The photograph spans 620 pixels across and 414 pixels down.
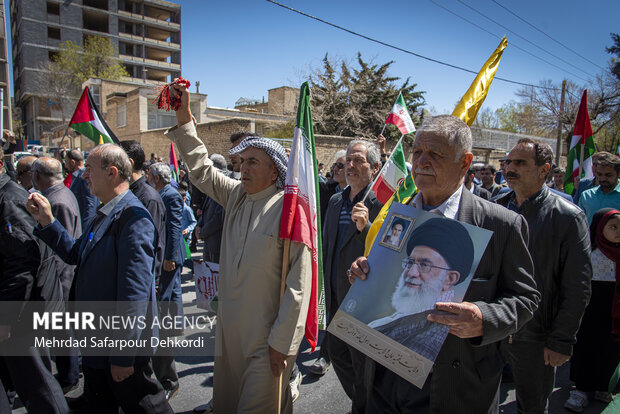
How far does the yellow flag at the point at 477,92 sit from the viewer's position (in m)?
2.77

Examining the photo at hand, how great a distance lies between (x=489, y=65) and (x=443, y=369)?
2196 millimetres

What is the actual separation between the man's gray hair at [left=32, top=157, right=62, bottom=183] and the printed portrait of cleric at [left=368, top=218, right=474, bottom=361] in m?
3.78

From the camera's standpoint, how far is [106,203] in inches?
110

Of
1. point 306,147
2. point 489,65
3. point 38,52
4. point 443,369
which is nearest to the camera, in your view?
point 443,369

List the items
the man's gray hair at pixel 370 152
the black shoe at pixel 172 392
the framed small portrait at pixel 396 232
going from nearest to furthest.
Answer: the framed small portrait at pixel 396 232 → the black shoe at pixel 172 392 → the man's gray hair at pixel 370 152

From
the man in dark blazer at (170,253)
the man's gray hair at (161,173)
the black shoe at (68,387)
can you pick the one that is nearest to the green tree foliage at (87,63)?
the man's gray hair at (161,173)

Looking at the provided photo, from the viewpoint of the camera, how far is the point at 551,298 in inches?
107

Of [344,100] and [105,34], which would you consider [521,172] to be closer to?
[344,100]

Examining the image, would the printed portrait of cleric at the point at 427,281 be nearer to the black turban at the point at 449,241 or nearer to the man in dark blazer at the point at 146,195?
the black turban at the point at 449,241

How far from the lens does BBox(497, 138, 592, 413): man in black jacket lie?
257 centimetres

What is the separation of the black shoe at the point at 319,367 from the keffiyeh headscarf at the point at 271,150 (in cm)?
225

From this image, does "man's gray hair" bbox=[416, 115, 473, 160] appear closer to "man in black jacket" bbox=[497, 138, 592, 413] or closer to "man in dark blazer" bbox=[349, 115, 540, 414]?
"man in dark blazer" bbox=[349, 115, 540, 414]

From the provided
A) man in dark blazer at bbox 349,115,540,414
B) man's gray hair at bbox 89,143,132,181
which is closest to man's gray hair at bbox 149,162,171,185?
man's gray hair at bbox 89,143,132,181

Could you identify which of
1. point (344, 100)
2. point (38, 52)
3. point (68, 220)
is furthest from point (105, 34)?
point (68, 220)
